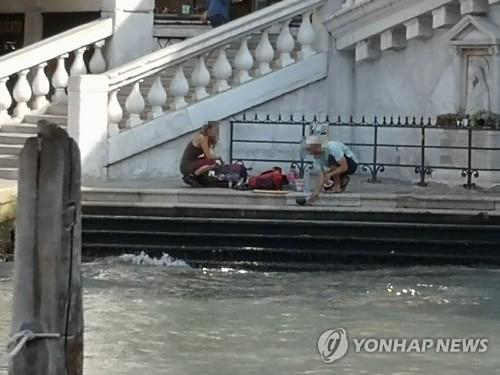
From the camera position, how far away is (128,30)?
17.2 metres

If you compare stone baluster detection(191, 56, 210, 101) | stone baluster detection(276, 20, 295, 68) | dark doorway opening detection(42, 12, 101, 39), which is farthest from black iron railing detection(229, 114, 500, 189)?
dark doorway opening detection(42, 12, 101, 39)

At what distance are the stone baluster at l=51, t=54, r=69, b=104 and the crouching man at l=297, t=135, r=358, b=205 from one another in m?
3.61

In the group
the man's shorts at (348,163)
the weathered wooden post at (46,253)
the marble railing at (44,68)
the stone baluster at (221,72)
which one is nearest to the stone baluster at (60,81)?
the marble railing at (44,68)

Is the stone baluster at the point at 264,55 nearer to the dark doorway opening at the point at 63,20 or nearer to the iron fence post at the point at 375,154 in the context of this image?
the iron fence post at the point at 375,154

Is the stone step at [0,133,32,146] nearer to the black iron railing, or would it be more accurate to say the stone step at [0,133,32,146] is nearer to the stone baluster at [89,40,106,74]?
the stone baluster at [89,40,106,74]

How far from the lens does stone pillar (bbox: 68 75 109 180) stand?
15.5 metres

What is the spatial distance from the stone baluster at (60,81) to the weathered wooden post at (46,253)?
10224mm

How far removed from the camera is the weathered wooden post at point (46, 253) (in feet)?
20.8

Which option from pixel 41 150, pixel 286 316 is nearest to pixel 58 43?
pixel 286 316

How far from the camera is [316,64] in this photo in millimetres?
16953

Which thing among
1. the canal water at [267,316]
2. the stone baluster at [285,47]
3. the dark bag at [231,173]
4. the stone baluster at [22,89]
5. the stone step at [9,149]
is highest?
the stone baluster at [285,47]

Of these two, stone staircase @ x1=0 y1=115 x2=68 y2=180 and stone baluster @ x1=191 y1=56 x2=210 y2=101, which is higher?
stone baluster @ x1=191 y1=56 x2=210 y2=101

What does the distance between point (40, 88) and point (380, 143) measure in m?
3.90

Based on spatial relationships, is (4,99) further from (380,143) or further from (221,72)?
(380,143)
